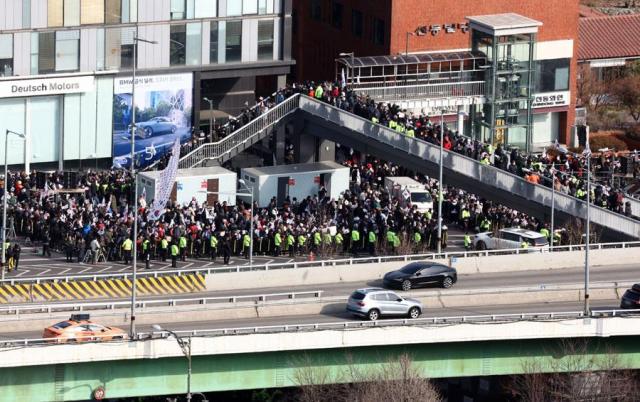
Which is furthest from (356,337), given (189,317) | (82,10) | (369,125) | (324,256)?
(82,10)

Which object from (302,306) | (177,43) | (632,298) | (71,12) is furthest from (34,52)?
(632,298)

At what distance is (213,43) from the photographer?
12975 cm

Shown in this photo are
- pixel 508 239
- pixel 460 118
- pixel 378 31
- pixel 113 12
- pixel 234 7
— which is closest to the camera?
pixel 508 239

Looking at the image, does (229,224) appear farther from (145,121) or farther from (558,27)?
(558,27)

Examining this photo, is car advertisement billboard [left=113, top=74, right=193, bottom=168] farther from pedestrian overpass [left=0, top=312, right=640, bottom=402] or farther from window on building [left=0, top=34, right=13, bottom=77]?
pedestrian overpass [left=0, top=312, right=640, bottom=402]

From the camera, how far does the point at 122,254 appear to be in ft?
355

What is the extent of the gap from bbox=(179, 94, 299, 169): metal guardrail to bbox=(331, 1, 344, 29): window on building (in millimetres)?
21724

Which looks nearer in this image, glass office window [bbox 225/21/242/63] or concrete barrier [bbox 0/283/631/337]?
concrete barrier [bbox 0/283/631/337]

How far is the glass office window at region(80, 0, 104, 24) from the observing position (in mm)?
124613

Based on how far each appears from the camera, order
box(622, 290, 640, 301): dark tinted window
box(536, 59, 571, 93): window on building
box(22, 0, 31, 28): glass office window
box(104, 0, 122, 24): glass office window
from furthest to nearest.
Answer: box(536, 59, 571, 93): window on building → box(104, 0, 122, 24): glass office window → box(22, 0, 31, 28): glass office window → box(622, 290, 640, 301): dark tinted window

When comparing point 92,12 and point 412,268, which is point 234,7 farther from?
point 412,268

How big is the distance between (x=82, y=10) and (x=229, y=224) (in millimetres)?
19811

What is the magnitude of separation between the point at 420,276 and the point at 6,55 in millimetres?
31534

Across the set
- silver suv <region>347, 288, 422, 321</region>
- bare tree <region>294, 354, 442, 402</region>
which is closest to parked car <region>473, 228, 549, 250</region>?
silver suv <region>347, 288, 422, 321</region>
